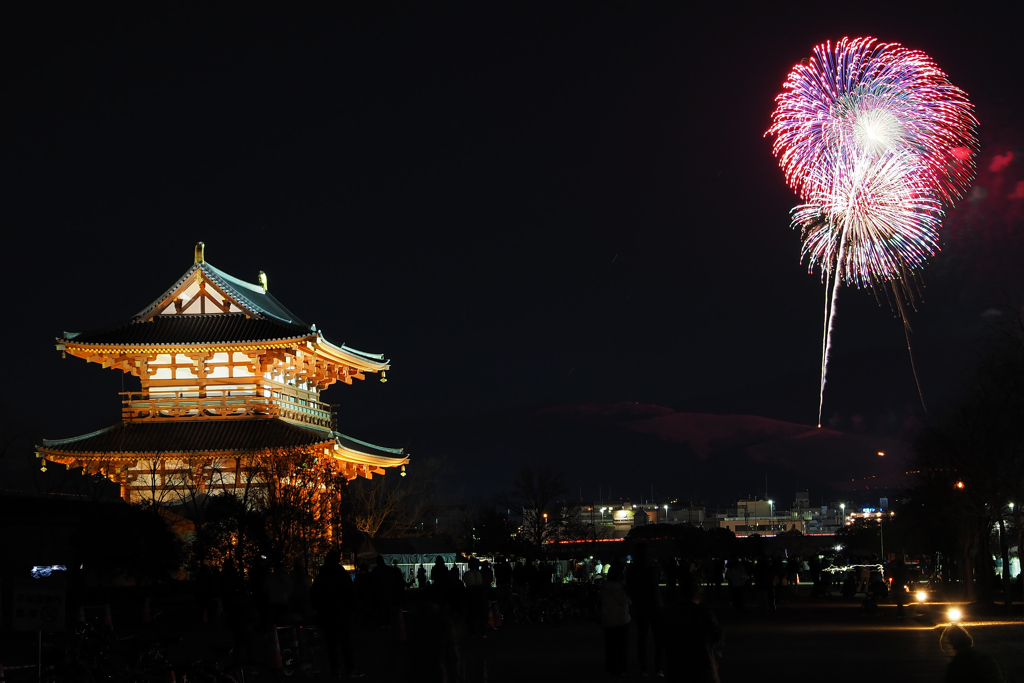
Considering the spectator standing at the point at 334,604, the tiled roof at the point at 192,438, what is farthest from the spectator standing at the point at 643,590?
the tiled roof at the point at 192,438

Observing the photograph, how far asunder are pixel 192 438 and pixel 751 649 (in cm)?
2576

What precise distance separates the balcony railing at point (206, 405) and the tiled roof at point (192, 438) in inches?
11.6

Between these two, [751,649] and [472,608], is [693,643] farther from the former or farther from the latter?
[472,608]

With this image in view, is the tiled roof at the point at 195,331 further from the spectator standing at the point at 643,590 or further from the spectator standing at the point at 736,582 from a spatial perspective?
the spectator standing at the point at 643,590

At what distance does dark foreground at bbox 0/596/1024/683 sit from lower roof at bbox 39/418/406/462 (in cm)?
1164

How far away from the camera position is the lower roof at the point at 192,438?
39.1 meters

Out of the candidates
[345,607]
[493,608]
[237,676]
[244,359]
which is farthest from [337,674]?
[244,359]

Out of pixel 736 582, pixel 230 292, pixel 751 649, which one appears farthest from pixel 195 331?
pixel 751 649

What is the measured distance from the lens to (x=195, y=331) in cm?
4159

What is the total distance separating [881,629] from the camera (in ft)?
74.0

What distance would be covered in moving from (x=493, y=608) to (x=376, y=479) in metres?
56.6

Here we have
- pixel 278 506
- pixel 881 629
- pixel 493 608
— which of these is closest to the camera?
pixel 881 629

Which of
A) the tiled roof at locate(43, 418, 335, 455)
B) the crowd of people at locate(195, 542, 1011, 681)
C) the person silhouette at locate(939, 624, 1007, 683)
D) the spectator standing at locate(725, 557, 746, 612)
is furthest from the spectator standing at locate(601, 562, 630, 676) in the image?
the tiled roof at locate(43, 418, 335, 455)

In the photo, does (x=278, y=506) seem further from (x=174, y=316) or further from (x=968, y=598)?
(x=968, y=598)
